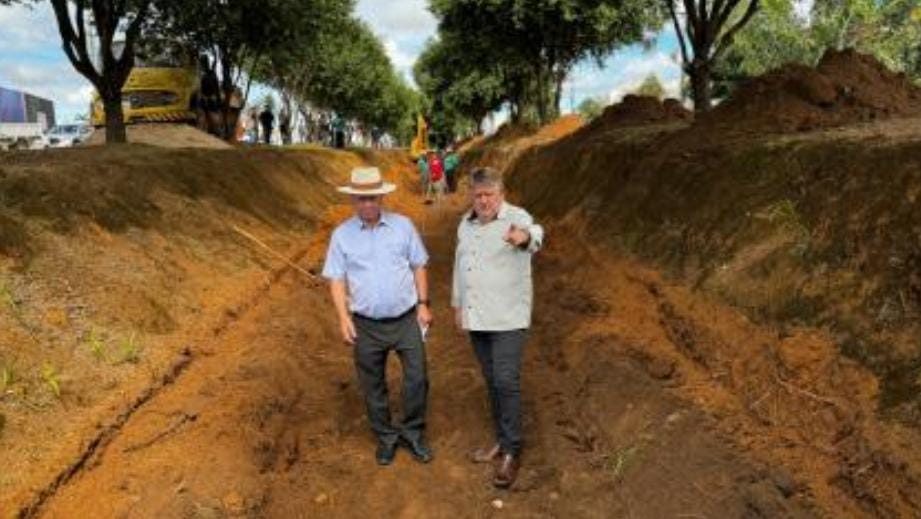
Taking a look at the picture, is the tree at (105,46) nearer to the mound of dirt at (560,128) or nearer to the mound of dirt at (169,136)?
the mound of dirt at (169,136)

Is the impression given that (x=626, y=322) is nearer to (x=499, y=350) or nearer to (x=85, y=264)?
(x=499, y=350)

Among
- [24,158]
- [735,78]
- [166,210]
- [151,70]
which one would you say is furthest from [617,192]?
[735,78]

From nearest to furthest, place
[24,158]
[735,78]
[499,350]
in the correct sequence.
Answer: [499,350] < [24,158] < [735,78]

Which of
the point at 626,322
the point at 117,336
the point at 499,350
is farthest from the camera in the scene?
the point at 626,322

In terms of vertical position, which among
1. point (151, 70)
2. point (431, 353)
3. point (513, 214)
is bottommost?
point (431, 353)

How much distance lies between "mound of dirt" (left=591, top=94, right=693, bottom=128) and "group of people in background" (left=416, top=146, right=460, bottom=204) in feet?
24.4

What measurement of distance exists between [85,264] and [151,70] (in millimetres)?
19495

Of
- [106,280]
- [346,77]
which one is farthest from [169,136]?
[346,77]

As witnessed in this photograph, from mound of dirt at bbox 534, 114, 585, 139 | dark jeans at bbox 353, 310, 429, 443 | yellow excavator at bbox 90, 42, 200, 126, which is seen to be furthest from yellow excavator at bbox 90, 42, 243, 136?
dark jeans at bbox 353, 310, 429, 443

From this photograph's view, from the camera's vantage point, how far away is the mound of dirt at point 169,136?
969 inches

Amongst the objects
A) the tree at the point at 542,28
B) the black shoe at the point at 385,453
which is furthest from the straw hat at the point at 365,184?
the tree at the point at 542,28

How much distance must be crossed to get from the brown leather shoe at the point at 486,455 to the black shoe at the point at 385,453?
61 cm

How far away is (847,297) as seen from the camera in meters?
7.25

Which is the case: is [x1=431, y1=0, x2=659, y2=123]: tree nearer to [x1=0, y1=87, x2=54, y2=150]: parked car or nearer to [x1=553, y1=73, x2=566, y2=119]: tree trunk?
[x1=553, y1=73, x2=566, y2=119]: tree trunk
